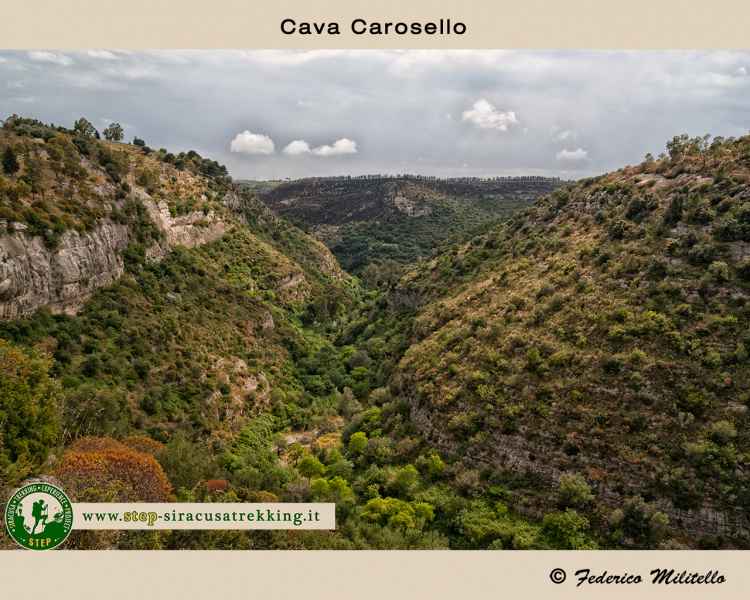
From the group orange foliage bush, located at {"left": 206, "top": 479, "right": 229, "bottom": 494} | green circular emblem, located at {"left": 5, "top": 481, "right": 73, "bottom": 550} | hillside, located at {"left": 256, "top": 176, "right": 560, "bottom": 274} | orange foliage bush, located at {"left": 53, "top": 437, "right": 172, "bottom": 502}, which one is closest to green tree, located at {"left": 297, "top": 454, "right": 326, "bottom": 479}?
orange foliage bush, located at {"left": 206, "top": 479, "right": 229, "bottom": 494}

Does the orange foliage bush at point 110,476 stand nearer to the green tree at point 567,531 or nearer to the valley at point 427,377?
the valley at point 427,377

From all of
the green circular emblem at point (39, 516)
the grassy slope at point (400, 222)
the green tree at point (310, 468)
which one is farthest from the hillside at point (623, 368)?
the grassy slope at point (400, 222)

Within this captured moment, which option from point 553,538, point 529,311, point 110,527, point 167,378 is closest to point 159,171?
point 167,378

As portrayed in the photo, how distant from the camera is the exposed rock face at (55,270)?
33.2 meters

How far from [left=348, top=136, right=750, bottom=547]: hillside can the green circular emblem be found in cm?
2332

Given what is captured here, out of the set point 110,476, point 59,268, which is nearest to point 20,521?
point 110,476

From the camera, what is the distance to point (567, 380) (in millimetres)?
31891

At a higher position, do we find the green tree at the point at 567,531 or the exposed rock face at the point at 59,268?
the exposed rock face at the point at 59,268

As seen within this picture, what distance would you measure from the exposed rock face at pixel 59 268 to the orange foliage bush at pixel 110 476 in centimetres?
1593

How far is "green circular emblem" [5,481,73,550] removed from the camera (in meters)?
16.6

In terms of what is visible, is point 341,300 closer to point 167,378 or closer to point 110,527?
point 167,378

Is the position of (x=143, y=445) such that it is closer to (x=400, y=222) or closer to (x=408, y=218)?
(x=400, y=222)

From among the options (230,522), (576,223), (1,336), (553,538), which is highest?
(576,223)

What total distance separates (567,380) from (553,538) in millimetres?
10488
